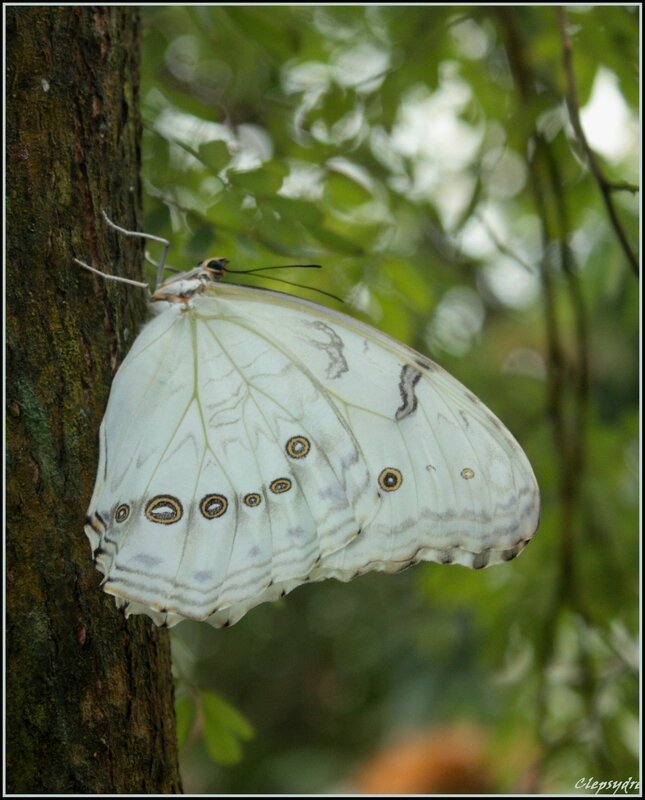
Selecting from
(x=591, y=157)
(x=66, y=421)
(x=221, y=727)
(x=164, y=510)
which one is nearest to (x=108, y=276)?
(x=66, y=421)

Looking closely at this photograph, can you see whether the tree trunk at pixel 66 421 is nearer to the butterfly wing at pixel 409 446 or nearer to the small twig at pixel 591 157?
the butterfly wing at pixel 409 446

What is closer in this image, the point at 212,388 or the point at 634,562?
the point at 212,388

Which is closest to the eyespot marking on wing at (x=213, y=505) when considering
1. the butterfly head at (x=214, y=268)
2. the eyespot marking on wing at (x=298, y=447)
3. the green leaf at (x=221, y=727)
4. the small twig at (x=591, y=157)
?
the eyespot marking on wing at (x=298, y=447)

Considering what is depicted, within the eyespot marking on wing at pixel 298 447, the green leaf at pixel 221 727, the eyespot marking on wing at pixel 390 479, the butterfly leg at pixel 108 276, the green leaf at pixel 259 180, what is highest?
the green leaf at pixel 259 180

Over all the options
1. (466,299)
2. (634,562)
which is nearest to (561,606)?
(634,562)

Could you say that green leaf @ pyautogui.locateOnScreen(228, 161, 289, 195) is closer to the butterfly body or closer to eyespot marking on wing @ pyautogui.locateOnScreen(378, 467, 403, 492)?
the butterfly body

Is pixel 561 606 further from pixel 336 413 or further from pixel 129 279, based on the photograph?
pixel 129 279

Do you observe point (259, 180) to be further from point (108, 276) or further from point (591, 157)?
point (591, 157)

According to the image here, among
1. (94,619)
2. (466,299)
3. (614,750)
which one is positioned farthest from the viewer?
(466,299)
